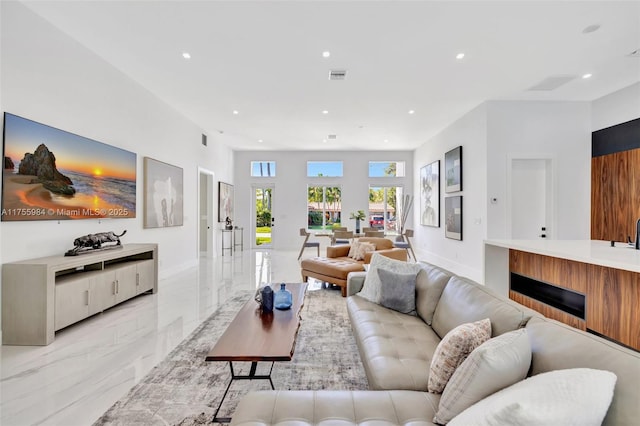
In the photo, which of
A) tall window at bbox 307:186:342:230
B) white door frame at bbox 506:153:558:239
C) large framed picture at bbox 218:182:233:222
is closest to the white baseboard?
large framed picture at bbox 218:182:233:222

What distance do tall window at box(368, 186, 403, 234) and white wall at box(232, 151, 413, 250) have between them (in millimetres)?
213

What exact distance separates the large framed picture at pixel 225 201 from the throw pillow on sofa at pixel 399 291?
6.67 meters

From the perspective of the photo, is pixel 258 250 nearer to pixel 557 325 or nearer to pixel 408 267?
pixel 408 267

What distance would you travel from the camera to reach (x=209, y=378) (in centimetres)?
220

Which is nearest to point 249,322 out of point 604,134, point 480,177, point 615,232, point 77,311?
point 77,311

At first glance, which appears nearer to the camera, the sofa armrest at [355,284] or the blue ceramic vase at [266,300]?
the blue ceramic vase at [266,300]

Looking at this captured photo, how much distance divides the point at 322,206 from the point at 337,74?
605 centimetres

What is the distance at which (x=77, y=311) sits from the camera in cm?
306

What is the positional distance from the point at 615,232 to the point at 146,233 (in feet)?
26.2

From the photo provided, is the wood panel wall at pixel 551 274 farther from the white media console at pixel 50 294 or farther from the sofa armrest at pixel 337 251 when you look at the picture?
the white media console at pixel 50 294

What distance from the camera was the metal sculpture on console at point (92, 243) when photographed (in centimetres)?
326

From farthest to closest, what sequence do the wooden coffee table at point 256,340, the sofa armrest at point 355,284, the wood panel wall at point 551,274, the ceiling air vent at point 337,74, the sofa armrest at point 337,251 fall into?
1. the sofa armrest at point 337,251
2. the ceiling air vent at point 337,74
3. the sofa armrest at point 355,284
4. the wood panel wall at point 551,274
5. the wooden coffee table at point 256,340

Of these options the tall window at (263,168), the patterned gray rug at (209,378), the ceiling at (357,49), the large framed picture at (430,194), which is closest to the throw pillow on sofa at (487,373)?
the patterned gray rug at (209,378)

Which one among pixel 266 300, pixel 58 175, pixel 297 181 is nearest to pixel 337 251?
pixel 266 300
